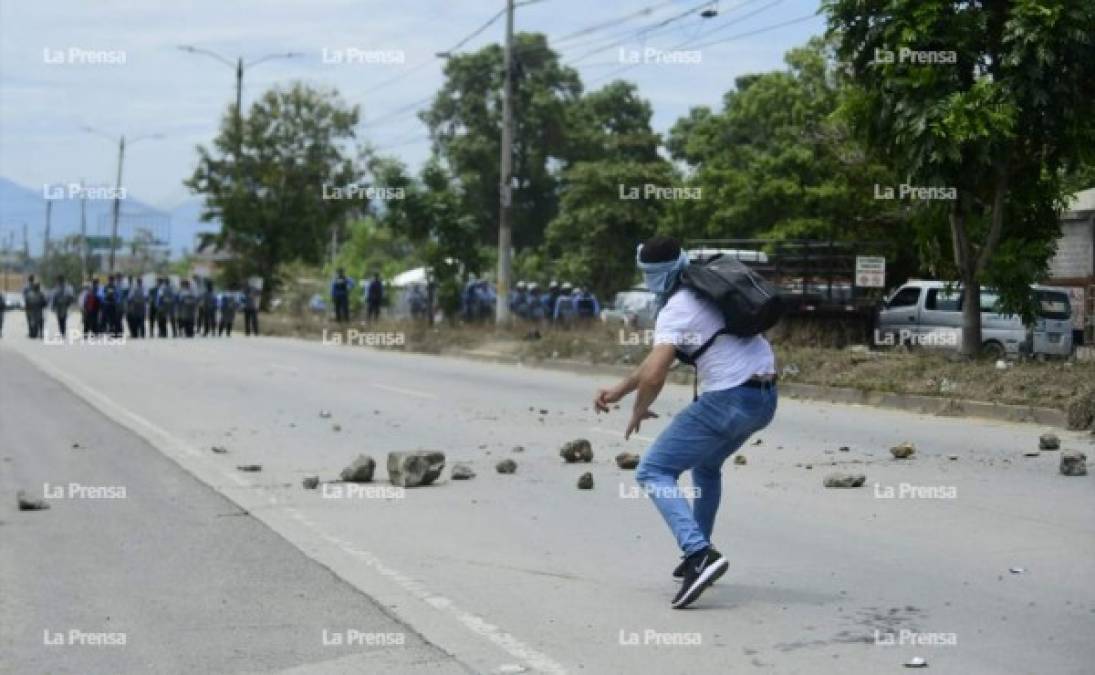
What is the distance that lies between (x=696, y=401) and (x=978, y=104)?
13.5m

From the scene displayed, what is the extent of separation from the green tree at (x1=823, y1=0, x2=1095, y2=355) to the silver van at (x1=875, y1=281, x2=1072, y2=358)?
4.66 metres

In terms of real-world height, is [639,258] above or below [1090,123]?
below

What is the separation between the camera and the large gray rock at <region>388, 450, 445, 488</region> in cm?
1164

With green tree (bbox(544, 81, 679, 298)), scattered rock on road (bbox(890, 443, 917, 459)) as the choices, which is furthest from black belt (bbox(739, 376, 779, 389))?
green tree (bbox(544, 81, 679, 298))

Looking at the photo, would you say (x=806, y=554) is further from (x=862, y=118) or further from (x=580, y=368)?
(x=580, y=368)

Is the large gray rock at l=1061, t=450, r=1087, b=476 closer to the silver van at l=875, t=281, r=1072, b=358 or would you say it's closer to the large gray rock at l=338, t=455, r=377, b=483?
the large gray rock at l=338, t=455, r=377, b=483

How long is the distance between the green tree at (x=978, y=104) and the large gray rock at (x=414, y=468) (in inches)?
404

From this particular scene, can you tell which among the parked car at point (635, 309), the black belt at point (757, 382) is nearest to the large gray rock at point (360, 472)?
the black belt at point (757, 382)

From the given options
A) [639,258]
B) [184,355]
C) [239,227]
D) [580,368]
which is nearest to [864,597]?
[639,258]

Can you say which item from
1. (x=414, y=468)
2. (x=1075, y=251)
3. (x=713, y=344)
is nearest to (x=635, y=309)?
(x=1075, y=251)

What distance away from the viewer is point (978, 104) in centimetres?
1944

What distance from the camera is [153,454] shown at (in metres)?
14.0

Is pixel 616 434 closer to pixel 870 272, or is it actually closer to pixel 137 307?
pixel 870 272

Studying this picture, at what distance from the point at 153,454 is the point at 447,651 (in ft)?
26.8
